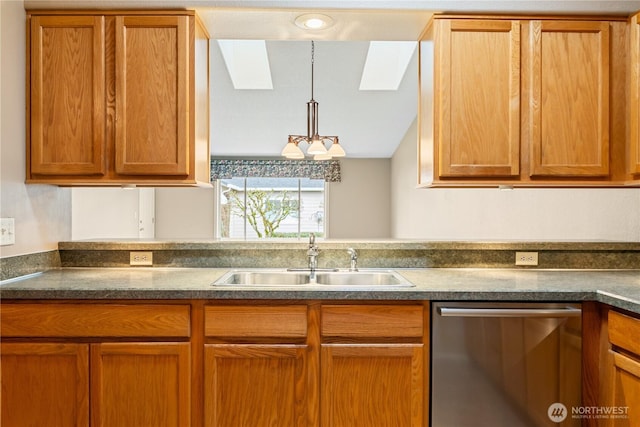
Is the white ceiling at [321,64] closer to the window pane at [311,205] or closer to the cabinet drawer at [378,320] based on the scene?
the window pane at [311,205]

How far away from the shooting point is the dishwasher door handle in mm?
1569

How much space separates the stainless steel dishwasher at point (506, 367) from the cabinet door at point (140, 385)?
96 centimetres

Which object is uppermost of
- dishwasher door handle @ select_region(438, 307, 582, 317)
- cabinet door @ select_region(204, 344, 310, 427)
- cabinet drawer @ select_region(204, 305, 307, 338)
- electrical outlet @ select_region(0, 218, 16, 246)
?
electrical outlet @ select_region(0, 218, 16, 246)

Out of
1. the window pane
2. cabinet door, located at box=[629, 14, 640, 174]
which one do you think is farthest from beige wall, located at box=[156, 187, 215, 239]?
cabinet door, located at box=[629, 14, 640, 174]

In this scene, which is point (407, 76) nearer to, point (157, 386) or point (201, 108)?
point (201, 108)

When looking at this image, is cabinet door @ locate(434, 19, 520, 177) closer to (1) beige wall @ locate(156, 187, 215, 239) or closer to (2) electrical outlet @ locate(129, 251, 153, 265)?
(2) electrical outlet @ locate(129, 251, 153, 265)

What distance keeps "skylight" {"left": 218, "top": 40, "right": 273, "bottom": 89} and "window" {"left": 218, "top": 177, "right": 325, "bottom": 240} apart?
8.00ft

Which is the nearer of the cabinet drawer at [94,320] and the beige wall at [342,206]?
the cabinet drawer at [94,320]

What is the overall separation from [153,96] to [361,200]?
210 inches

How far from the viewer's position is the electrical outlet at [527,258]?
2.14 metres

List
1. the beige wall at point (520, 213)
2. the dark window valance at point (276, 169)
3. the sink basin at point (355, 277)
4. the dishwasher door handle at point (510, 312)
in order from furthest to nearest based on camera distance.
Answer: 1. the dark window valance at point (276, 169)
2. the beige wall at point (520, 213)
3. the sink basin at point (355, 277)
4. the dishwasher door handle at point (510, 312)

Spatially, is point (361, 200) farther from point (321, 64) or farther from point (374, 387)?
point (374, 387)

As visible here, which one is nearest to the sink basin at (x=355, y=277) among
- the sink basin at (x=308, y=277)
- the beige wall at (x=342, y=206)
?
the sink basin at (x=308, y=277)

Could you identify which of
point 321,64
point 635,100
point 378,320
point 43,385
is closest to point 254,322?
point 378,320
